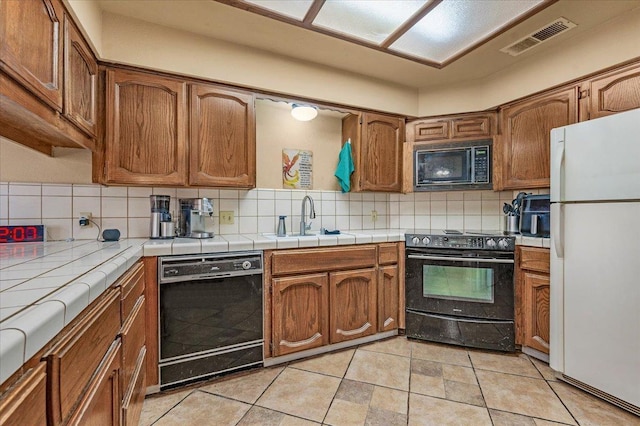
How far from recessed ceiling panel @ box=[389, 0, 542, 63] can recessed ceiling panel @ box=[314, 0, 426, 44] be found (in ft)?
0.51

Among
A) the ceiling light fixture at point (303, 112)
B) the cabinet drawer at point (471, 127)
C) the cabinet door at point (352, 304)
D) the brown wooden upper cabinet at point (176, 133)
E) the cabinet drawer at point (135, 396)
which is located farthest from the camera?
the cabinet drawer at point (471, 127)

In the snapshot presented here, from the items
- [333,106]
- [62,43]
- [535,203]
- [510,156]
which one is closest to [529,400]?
[535,203]

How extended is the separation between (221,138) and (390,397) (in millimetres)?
2021

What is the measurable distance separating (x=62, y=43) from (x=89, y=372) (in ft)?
4.88

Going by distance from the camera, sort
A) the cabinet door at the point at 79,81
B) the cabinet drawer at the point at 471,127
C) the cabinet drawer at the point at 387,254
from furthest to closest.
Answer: the cabinet drawer at the point at 471,127, the cabinet drawer at the point at 387,254, the cabinet door at the point at 79,81

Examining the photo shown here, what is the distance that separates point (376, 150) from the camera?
277 centimetres

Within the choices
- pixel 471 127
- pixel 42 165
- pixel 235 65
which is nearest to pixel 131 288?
pixel 42 165

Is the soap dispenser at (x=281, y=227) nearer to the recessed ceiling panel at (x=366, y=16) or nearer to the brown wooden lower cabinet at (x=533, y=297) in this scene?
the recessed ceiling panel at (x=366, y=16)

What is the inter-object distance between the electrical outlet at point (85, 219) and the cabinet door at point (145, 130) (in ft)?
1.15

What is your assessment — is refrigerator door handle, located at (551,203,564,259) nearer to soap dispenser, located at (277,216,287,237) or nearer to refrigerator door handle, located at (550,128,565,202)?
refrigerator door handle, located at (550,128,565,202)

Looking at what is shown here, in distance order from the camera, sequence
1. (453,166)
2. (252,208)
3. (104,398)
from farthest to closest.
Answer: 1. (453,166)
2. (252,208)
3. (104,398)

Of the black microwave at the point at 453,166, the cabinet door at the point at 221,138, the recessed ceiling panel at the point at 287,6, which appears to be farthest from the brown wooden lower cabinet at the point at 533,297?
the recessed ceiling panel at the point at 287,6

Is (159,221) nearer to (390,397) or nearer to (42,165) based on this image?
(42,165)

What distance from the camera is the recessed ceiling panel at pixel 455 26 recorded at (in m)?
1.78
